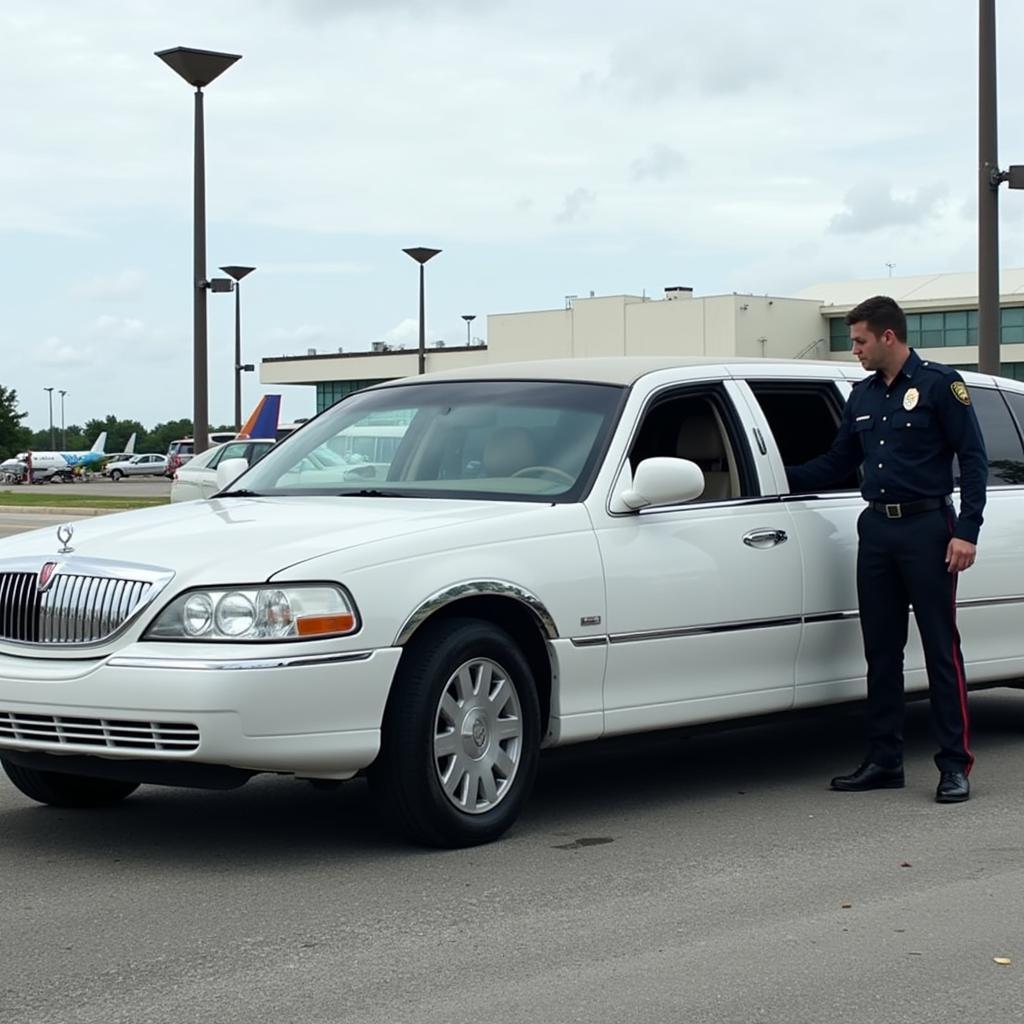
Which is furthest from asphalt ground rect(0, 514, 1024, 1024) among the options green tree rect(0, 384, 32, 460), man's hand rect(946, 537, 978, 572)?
green tree rect(0, 384, 32, 460)

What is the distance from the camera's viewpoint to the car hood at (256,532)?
5.98 meters

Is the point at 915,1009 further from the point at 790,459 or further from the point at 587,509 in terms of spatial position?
the point at 790,459

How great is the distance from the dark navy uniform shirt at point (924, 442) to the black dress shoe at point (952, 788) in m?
0.92

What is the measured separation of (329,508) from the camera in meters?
6.76

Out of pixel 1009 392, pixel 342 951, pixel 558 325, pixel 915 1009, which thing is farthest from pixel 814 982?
pixel 558 325

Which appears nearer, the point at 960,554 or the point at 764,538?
the point at 960,554

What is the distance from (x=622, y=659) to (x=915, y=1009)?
2.39 m

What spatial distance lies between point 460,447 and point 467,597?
3.46ft

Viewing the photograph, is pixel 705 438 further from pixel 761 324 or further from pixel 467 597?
pixel 761 324

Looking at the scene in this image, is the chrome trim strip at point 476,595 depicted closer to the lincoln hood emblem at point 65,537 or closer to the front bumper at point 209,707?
the front bumper at point 209,707

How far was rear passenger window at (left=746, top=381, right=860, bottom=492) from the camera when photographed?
7770 millimetres

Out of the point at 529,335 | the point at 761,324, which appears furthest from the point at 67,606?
the point at 529,335

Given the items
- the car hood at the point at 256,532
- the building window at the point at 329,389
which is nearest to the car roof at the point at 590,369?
the car hood at the point at 256,532

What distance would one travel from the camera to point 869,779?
24.7 ft
